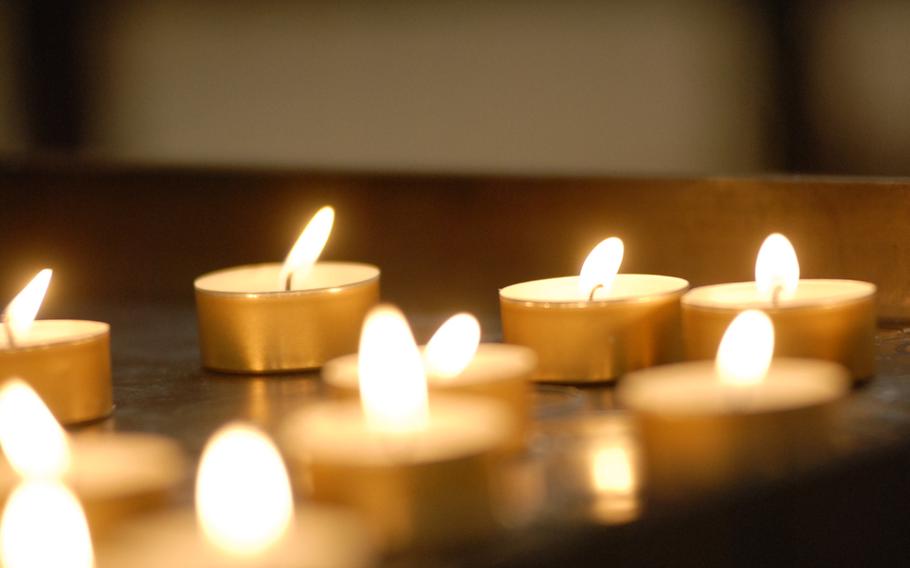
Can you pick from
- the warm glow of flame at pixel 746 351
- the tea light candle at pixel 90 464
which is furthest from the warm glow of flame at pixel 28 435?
the warm glow of flame at pixel 746 351

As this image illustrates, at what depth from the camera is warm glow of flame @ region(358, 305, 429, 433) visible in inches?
34.3

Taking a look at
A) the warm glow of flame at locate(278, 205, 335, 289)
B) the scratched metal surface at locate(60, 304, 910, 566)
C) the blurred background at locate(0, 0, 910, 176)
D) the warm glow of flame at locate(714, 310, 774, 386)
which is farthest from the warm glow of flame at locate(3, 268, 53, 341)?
the blurred background at locate(0, 0, 910, 176)

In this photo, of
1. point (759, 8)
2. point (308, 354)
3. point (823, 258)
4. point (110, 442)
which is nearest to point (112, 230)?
point (308, 354)

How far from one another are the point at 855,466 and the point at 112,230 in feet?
4.54

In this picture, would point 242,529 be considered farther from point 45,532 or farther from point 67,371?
point 67,371

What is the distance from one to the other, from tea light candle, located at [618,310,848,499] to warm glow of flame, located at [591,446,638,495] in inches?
0.6

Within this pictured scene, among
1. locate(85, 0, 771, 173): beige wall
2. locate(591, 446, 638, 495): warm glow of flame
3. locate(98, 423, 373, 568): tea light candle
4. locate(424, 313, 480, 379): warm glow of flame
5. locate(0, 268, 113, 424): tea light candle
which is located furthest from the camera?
locate(85, 0, 771, 173): beige wall

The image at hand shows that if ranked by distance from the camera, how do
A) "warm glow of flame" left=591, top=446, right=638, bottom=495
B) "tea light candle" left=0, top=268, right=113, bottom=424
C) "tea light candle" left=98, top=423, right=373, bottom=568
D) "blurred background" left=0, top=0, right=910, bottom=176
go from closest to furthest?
"tea light candle" left=98, top=423, right=373, bottom=568 < "warm glow of flame" left=591, top=446, right=638, bottom=495 < "tea light candle" left=0, top=268, right=113, bottom=424 < "blurred background" left=0, top=0, right=910, bottom=176

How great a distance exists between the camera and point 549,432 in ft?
3.54

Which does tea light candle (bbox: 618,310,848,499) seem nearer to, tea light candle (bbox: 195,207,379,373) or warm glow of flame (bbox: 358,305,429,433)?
warm glow of flame (bbox: 358,305,429,433)

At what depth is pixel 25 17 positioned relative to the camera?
409 cm

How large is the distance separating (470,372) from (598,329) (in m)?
0.20

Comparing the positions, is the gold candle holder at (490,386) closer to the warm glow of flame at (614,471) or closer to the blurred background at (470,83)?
the warm glow of flame at (614,471)

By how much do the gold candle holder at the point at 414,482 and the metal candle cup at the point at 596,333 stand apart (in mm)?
398
